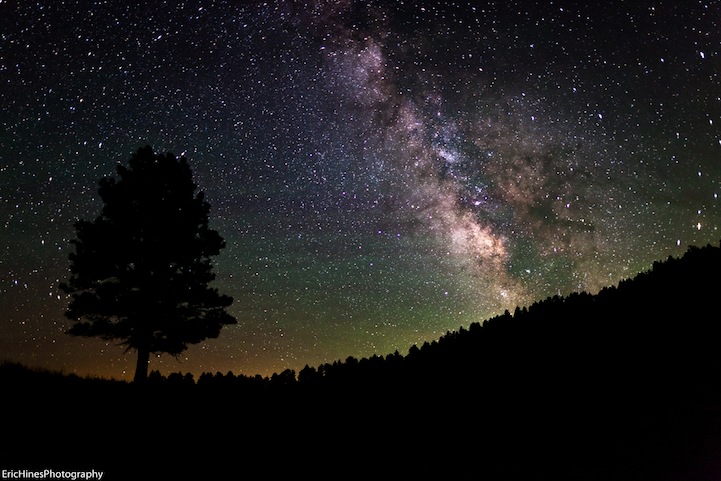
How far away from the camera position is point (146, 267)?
15781mm

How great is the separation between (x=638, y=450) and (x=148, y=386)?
31.4ft

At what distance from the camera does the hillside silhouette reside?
5527 millimetres

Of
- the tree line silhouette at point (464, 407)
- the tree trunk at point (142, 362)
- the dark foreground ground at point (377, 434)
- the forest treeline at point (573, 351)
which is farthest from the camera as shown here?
the tree trunk at point (142, 362)

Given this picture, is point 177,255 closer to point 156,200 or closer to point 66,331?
point 156,200

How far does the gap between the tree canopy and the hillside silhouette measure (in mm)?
5048

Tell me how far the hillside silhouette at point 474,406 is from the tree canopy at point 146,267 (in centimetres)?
505

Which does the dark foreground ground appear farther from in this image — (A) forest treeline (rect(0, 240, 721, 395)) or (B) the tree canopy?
(B) the tree canopy

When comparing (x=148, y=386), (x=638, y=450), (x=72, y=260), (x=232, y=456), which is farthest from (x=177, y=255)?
(x=638, y=450)

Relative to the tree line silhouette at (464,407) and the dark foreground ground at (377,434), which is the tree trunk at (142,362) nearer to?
the tree line silhouette at (464,407)

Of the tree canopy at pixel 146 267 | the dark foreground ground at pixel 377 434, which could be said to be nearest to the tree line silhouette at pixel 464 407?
the dark foreground ground at pixel 377 434

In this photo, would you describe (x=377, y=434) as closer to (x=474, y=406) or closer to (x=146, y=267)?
(x=474, y=406)

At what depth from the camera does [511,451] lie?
19.0 feet

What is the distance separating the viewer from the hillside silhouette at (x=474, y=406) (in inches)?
218

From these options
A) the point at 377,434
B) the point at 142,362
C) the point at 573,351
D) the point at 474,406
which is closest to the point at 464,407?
the point at 474,406
